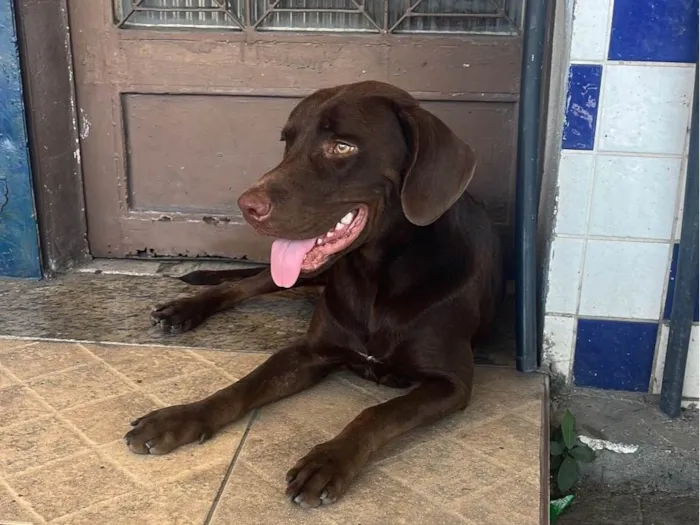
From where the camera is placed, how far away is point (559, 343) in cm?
258

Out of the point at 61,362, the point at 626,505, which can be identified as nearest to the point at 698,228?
the point at 626,505

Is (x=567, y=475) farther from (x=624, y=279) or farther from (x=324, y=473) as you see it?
(x=324, y=473)

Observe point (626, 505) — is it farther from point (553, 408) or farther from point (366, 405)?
point (366, 405)

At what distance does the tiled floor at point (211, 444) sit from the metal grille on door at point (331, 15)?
45.4 inches

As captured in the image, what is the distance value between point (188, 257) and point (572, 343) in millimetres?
1667

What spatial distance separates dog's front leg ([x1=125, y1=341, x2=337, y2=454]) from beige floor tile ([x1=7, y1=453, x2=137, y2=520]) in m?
0.10

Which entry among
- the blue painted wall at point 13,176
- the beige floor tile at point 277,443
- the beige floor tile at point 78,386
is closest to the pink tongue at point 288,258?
the beige floor tile at point 277,443

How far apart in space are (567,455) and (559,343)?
13.6 inches

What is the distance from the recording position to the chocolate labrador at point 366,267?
2.07m

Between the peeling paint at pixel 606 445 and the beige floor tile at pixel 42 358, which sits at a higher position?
the beige floor tile at pixel 42 358

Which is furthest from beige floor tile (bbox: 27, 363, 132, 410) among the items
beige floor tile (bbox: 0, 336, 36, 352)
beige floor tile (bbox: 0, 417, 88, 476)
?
beige floor tile (bbox: 0, 336, 36, 352)

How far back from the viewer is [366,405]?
2412 mm

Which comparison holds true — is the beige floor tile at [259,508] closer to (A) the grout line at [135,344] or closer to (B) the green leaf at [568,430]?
(A) the grout line at [135,344]

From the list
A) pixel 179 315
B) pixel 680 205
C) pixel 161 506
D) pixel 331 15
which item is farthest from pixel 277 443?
pixel 331 15
